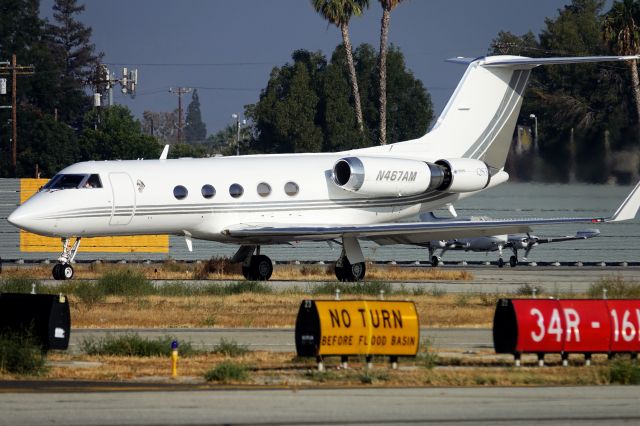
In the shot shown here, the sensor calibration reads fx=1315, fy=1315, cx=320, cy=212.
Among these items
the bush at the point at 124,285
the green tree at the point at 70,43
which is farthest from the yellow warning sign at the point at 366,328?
the green tree at the point at 70,43

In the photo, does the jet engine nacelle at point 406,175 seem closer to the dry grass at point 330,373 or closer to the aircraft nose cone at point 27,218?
the aircraft nose cone at point 27,218

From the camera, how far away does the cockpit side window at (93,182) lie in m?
31.8

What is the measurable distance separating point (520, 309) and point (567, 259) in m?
34.4

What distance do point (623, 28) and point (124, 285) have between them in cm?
3964

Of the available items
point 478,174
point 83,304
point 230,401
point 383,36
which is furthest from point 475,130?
point 383,36

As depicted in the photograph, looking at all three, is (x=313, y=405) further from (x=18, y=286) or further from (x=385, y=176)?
(x=385, y=176)

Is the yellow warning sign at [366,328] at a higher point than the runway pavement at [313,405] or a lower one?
higher

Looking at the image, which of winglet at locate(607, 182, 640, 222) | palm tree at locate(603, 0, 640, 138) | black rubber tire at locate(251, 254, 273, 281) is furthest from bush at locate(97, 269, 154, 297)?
palm tree at locate(603, 0, 640, 138)

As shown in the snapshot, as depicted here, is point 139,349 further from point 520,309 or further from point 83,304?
point 83,304

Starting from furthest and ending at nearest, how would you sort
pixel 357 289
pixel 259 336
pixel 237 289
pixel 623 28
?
pixel 623 28, pixel 237 289, pixel 357 289, pixel 259 336

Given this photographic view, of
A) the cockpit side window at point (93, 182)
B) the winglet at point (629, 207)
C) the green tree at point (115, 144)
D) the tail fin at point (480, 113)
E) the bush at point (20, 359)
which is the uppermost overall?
the green tree at point (115, 144)

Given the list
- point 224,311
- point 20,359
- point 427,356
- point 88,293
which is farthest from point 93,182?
point 427,356

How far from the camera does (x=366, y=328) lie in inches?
652

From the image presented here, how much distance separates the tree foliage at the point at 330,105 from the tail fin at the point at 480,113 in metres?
41.2
